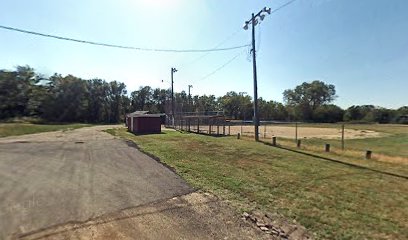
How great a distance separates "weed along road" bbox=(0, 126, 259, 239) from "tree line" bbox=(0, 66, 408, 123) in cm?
3977

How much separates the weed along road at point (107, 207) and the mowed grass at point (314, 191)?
0.97 m

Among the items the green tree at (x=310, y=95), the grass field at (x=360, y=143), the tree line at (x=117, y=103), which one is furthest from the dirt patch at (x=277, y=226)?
the green tree at (x=310, y=95)

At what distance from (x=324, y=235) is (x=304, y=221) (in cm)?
65

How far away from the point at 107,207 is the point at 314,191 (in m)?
5.14

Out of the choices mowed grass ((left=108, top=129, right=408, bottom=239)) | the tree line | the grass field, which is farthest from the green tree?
mowed grass ((left=108, top=129, right=408, bottom=239))

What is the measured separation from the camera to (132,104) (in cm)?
11269

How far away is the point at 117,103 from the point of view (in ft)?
338

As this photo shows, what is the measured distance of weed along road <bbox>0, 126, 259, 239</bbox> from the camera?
5832 millimetres

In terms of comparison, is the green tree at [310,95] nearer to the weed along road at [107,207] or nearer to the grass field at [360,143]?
the grass field at [360,143]

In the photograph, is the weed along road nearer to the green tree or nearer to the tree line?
the tree line

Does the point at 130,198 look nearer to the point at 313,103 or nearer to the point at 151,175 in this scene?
the point at 151,175

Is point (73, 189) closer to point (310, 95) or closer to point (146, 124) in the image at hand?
point (146, 124)

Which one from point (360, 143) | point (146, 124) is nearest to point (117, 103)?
point (146, 124)

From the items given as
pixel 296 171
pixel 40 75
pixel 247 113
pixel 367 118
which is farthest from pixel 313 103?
pixel 296 171
